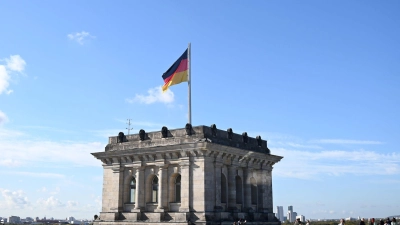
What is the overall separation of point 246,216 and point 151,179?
926cm

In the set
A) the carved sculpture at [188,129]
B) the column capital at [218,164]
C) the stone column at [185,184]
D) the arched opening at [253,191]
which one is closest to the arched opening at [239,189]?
the arched opening at [253,191]

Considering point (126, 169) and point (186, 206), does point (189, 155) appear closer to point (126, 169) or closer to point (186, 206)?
point (186, 206)

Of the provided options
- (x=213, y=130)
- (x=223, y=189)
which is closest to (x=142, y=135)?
(x=213, y=130)

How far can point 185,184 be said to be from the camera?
3875cm

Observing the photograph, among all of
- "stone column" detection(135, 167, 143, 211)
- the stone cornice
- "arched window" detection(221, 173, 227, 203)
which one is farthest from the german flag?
"arched window" detection(221, 173, 227, 203)

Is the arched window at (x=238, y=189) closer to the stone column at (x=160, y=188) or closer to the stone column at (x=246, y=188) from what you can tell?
the stone column at (x=246, y=188)

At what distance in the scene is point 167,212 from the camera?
3997 cm

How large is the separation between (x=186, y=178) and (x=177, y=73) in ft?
35.7

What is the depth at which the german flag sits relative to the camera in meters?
44.3

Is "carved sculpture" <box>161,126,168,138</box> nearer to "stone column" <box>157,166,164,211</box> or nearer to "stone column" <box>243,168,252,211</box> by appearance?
"stone column" <box>157,166,164,211</box>

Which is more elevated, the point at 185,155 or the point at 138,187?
the point at 185,155

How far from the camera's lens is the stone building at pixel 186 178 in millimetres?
38469

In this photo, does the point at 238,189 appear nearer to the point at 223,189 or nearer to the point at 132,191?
the point at 223,189

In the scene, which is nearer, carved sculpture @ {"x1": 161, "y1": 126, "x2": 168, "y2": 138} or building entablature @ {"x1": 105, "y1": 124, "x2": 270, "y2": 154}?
building entablature @ {"x1": 105, "y1": 124, "x2": 270, "y2": 154}
